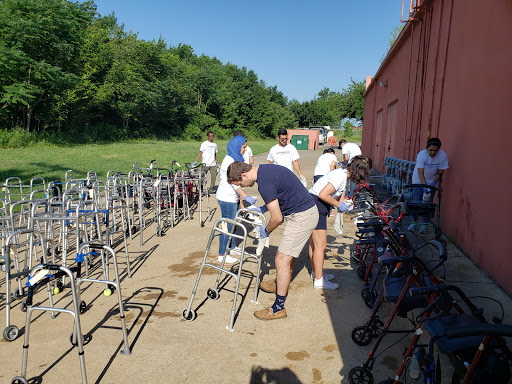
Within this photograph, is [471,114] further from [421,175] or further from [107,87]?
[107,87]

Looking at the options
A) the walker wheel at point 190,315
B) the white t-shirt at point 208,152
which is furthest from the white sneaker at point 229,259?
the white t-shirt at point 208,152

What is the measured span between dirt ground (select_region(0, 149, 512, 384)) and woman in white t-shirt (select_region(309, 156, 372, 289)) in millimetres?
212

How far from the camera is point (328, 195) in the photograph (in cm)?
449

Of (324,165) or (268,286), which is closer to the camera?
(268,286)

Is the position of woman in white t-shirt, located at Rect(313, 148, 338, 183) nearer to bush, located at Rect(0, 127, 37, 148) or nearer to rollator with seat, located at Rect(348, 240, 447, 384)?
rollator with seat, located at Rect(348, 240, 447, 384)

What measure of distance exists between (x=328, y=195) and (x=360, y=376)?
202 cm

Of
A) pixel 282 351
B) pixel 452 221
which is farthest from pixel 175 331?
pixel 452 221

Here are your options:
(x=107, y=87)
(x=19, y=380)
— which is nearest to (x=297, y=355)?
(x=19, y=380)

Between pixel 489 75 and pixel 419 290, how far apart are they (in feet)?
14.4

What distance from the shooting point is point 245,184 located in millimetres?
3955

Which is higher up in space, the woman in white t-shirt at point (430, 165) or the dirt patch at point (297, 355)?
the woman in white t-shirt at point (430, 165)

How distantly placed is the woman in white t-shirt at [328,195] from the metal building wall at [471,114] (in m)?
1.85

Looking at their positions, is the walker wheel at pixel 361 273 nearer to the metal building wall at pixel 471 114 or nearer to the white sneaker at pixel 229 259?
the metal building wall at pixel 471 114

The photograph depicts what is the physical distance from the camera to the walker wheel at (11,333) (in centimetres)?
376
